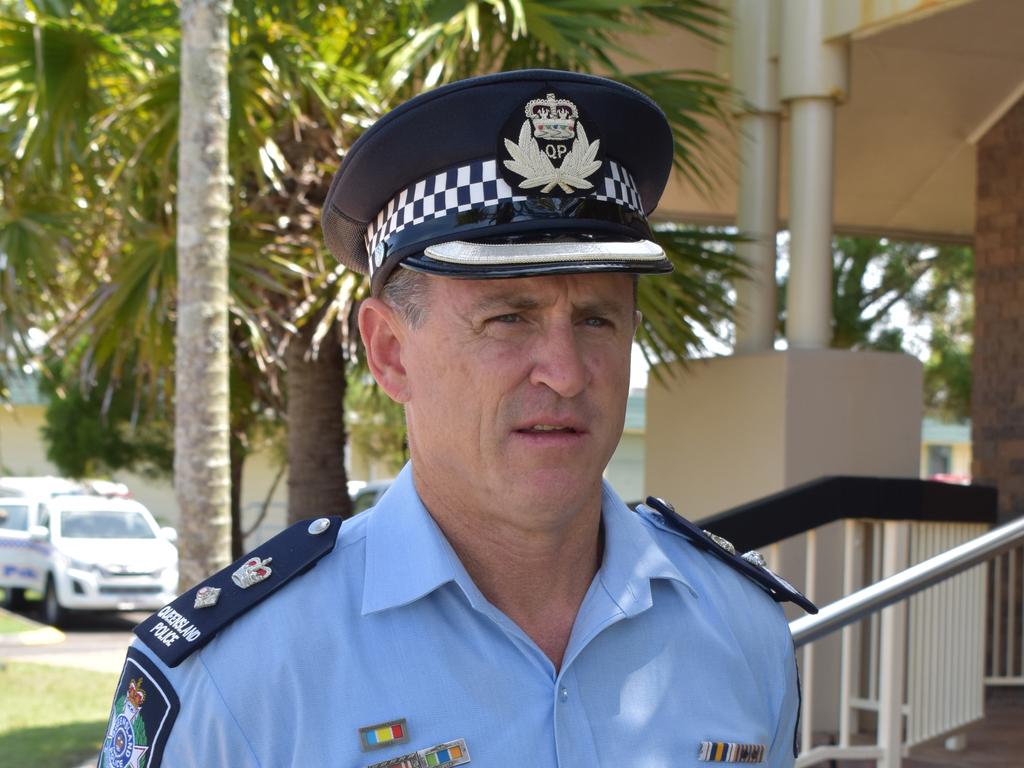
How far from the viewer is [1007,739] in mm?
5367

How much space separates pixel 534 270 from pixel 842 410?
4.85 meters

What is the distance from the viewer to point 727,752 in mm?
1555

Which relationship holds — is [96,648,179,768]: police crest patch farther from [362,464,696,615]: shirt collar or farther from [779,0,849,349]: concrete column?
[779,0,849,349]: concrete column

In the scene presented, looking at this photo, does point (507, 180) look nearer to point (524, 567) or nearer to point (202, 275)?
point (524, 567)

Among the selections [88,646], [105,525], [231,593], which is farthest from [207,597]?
[105,525]

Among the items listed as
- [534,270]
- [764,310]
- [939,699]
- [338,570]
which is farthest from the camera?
[764,310]

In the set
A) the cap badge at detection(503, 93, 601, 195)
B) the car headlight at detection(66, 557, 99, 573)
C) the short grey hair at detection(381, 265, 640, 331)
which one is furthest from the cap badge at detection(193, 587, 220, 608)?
the car headlight at detection(66, 557, 99, 573)

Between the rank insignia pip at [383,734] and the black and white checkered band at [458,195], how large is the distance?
52cm

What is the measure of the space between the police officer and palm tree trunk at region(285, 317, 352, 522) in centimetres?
523

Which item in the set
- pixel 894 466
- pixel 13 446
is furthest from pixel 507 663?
pixel 13 446

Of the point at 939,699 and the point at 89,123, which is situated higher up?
the point at 89,123

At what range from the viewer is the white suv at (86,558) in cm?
1449

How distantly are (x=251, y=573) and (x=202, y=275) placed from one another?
11.8 feet

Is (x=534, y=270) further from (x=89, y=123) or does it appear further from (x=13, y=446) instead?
(x=13, y=446)
